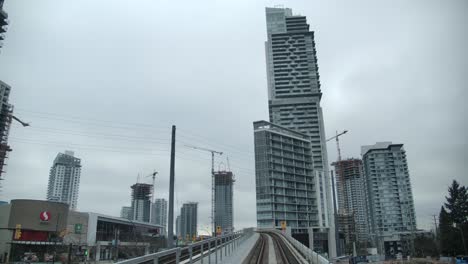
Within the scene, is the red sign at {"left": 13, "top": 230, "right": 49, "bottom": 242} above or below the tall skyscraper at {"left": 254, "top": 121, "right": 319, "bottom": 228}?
below

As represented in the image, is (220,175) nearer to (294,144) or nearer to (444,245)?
(294,144)

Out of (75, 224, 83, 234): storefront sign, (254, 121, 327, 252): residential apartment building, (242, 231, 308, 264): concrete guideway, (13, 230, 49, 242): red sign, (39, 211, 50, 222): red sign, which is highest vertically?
(254, 121, 327, 252): residential apartment building

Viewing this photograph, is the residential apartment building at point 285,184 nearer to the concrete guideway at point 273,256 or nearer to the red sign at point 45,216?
the red sign at point 45,216

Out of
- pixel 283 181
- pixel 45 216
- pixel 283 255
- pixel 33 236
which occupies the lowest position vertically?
pixel 283 255

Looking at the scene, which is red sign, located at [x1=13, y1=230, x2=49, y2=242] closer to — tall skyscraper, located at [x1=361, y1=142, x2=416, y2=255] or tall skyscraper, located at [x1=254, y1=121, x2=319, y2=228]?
tall skyscraper, located at [x1=254, y1=121, x2=319, y2=228]

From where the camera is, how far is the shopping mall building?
→ 75.3m

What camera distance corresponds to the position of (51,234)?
80062mm

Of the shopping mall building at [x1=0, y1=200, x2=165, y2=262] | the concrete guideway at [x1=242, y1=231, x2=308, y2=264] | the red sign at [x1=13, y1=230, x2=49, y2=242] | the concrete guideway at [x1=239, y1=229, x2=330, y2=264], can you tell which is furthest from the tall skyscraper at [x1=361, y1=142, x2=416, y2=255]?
the concrete guideway at [x1=239, y1=229, x2=330, y2=264]

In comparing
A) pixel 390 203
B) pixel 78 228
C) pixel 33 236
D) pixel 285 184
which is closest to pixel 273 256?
pixel 33 236

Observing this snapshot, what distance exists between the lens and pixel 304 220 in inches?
5802

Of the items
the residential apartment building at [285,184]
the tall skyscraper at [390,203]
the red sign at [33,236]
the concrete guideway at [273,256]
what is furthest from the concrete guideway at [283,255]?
the tall skyscraper at [390,203]

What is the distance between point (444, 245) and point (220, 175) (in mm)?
121628

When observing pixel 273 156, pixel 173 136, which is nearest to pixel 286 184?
pixel 273 156

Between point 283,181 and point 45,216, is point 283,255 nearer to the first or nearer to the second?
point 45,216
